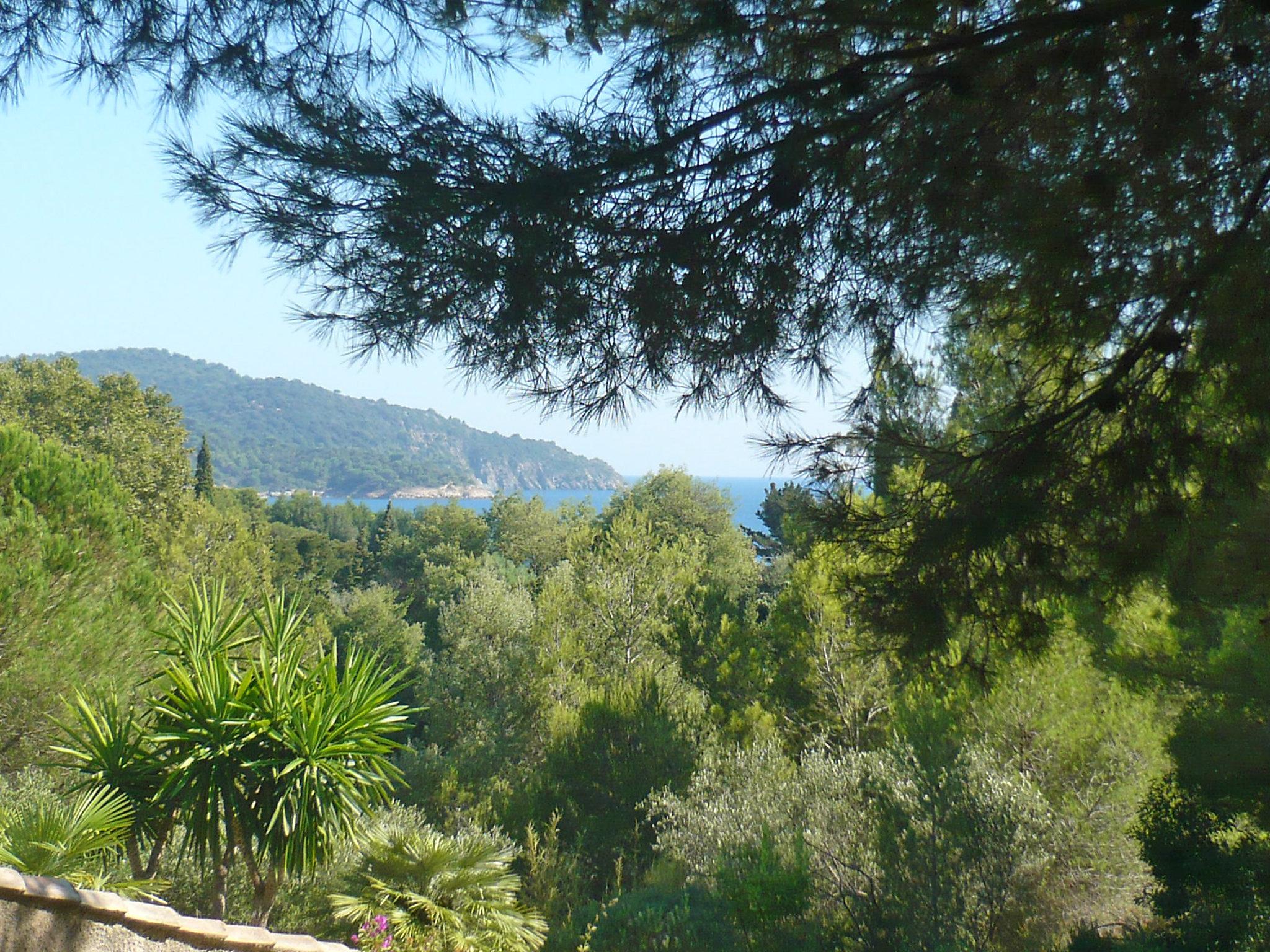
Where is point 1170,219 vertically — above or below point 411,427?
below

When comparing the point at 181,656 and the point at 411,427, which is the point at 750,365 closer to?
the point at 181,656

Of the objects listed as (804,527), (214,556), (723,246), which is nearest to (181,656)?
(804,527)

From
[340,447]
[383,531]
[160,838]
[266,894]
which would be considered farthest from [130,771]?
[340,447]

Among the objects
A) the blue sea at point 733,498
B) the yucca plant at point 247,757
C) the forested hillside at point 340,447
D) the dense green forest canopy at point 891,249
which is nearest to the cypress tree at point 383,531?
the blue sea at point 733,498

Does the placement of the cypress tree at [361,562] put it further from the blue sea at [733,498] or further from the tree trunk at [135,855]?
the tree trunk at [135,855]

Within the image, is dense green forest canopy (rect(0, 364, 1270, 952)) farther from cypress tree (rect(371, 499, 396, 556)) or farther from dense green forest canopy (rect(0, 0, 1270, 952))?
cypress tree (rect(371, 499, 396, 556))

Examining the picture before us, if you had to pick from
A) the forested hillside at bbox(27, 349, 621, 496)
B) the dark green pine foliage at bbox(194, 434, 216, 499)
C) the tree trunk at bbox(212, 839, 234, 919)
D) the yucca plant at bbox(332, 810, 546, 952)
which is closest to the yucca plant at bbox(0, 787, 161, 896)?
the tree trunk at bbox(212, 839, 234, 919)

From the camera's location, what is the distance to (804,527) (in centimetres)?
315

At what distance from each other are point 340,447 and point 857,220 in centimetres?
5906

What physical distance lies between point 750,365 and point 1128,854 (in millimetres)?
6819

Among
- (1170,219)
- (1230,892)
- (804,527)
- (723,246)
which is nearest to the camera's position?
(1170,219)

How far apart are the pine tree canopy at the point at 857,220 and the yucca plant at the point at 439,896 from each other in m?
4.54

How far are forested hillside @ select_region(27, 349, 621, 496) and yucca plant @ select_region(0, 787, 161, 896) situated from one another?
116 feet

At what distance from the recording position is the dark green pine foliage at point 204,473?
28.2m
